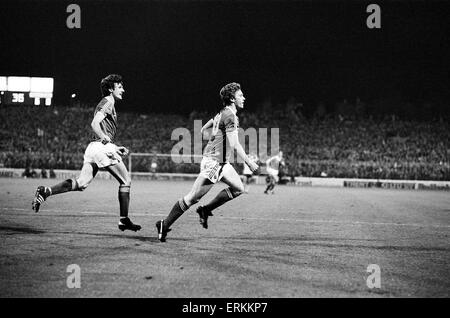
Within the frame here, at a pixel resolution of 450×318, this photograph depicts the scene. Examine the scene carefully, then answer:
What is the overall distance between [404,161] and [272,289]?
36.5 metres

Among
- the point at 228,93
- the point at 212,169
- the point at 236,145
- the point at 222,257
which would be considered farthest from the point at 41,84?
the point at 222,257

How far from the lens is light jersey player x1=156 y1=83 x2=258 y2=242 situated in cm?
680

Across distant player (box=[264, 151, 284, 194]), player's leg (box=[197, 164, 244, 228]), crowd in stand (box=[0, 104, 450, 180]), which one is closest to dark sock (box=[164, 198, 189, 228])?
player's leg (box=[197, 164, 244, 228])

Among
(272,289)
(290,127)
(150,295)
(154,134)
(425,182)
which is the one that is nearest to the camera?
(150,295)

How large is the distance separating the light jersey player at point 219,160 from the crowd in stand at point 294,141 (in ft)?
92.6

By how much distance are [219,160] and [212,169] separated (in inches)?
7.3

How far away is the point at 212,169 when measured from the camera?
692 centimetres

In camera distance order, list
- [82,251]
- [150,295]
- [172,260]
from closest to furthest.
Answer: [150,295] < [172,260] < [82,251]

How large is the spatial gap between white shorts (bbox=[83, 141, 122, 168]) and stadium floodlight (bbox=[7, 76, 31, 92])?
26226mm

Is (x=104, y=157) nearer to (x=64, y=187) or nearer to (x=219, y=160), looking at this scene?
(x=64, y=187)

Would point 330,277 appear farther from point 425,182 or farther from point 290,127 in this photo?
point 290,127

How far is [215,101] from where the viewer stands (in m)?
54.5

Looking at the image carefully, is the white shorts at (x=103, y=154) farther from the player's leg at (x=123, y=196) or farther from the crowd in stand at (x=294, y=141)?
the crowd in stand at (x=294, y=141)
